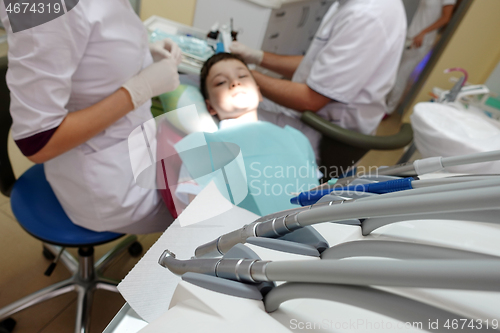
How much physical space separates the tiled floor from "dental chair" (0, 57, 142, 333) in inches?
2.3

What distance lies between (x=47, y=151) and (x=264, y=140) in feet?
1.85

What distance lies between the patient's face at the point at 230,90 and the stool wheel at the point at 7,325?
3.42 ft

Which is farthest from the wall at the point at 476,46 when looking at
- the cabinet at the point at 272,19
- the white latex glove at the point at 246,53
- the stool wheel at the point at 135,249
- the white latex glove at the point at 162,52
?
the stool wheel at the point at 135,249

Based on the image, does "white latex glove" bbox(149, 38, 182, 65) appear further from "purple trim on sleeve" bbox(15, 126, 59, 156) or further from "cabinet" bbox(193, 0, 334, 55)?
"cabinet" bbox(193, 0, 334, 55)

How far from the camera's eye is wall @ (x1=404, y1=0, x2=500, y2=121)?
91.7 inches

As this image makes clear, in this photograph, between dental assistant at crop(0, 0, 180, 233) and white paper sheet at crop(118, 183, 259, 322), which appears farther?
dental assistant at crop(0, 0, 180, 233)

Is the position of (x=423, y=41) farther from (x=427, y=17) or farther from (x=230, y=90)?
(x=230, y=90)

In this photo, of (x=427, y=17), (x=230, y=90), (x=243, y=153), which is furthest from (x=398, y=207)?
(x=427, y=17)

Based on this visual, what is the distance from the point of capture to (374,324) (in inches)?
9.8

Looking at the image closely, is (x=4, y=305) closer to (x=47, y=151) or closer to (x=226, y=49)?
(x=47, y=151)

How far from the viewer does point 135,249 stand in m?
1.31

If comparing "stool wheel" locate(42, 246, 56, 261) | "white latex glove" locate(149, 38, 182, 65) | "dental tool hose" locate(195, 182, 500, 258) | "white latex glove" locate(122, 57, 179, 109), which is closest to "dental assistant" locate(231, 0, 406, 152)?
"white latex glove" locate(149, 38, 182, 65)

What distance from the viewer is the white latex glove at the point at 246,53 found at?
1.59 m

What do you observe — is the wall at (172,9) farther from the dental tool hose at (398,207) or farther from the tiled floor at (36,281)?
the dental tool hose at (398,207)
